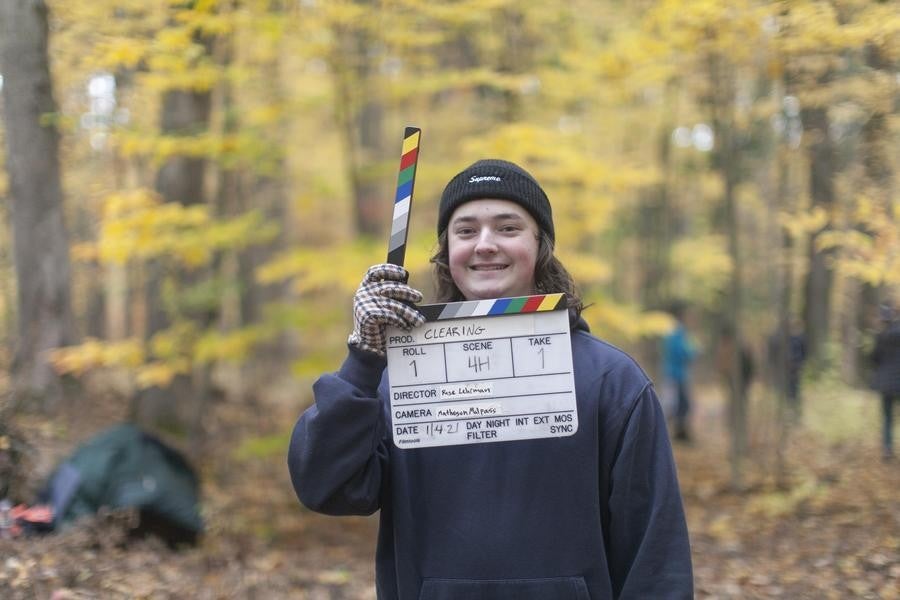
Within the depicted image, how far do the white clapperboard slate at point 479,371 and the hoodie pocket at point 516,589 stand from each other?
43 centimetres

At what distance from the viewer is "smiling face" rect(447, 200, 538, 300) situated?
2658 millimetres

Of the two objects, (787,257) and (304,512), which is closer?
(787,257)

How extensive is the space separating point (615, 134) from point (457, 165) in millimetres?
9802

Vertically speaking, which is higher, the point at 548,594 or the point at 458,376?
the point at 458,376

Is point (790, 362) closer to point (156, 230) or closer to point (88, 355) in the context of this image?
point (156, 230)

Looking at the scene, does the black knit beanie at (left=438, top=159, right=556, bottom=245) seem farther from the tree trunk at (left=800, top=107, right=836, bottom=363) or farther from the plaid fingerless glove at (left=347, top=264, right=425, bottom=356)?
the tree trunk at (left=800, top=107, right=836, bottom=363)

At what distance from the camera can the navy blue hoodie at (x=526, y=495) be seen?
94.7 inches

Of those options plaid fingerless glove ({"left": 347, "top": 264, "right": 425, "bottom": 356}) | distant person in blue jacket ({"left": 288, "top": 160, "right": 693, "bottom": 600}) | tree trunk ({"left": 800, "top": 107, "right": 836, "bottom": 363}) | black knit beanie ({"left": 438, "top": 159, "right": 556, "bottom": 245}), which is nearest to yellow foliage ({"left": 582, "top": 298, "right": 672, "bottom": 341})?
tree trunk ({"left": 800, "top": 107, "right": 836, "bottom": 363})

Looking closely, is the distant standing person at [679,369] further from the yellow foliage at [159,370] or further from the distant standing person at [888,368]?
the yellow foliage at [159,370]

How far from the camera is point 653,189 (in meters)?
18.9

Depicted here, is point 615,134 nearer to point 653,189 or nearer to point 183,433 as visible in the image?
point 653,189

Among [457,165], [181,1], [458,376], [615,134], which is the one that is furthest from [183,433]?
[615,134]

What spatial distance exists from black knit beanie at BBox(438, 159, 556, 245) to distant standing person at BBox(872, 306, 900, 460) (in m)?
9.21

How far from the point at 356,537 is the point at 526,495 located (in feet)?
23.7
